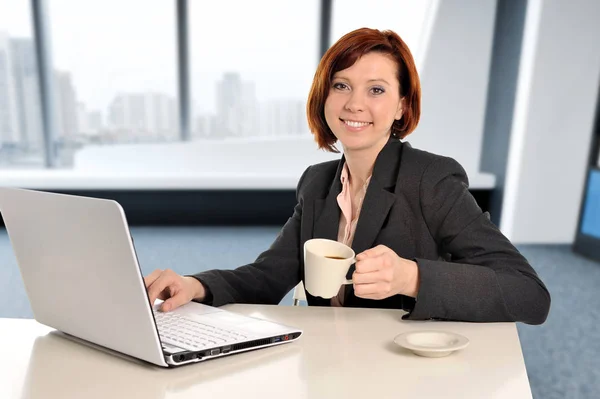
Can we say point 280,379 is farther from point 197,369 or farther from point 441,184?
point 441,184

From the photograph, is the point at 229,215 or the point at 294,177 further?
the point at 229,215

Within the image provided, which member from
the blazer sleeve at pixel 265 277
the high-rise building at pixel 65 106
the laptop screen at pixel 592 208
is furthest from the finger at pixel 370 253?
the high-rise building at pixel 65 106

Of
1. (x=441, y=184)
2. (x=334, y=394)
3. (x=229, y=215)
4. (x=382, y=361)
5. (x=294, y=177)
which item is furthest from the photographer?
(x=229, y=215)

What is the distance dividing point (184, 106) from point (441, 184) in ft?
14.7

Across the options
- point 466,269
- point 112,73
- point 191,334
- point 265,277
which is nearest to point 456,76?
point 112,73

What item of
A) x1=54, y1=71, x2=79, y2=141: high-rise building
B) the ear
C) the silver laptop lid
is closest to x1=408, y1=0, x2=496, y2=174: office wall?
x1=54, y1=71, x2=79, y2=141: high-rise building

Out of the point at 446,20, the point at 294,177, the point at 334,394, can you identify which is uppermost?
the point at 446,20

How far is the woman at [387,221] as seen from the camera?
3.52ft

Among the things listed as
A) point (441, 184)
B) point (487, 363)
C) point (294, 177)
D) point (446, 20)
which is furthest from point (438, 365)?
point (446, 20)

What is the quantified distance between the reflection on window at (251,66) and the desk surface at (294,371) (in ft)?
14.1

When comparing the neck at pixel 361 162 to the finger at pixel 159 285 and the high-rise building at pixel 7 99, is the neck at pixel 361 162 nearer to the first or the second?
the finger at pixel 159 285

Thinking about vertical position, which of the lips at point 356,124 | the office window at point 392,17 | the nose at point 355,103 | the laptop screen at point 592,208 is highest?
the office window at point 392,17

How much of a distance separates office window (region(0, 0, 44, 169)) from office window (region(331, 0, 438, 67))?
2860mm

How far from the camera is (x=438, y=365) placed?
34.7 inches
